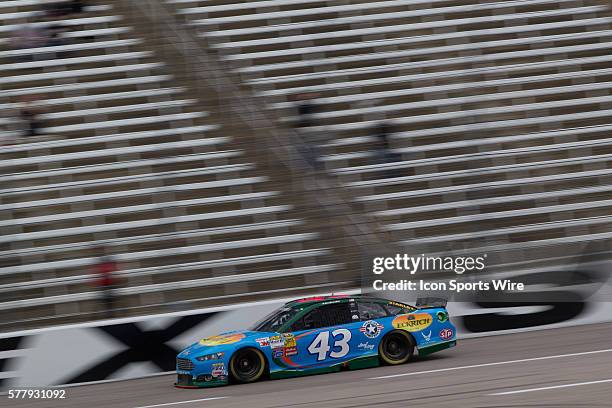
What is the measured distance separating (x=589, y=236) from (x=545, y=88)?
4.69 metres

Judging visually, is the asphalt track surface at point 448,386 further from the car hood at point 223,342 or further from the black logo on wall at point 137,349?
the car hood at point 223,342

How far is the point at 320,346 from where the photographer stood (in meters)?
12.7

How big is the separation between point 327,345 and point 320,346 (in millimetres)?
100

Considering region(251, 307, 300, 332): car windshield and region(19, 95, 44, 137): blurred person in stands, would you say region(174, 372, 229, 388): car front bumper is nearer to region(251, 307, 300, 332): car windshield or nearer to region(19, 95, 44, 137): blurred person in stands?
region(251, 307, 300, 332): car windshield

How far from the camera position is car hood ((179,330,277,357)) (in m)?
12.5

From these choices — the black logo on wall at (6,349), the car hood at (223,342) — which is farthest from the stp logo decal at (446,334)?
the black logo on wall at (6,349)

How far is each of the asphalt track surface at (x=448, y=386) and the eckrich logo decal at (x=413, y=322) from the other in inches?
19.7

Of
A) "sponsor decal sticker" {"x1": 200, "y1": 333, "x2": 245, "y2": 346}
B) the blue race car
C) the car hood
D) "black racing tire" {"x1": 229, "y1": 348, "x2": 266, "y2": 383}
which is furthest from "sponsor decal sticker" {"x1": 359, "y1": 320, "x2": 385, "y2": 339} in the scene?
"sponsor decal sticker" {"x1": 200, "y1": 333, "x2": 245, "y2": 346}

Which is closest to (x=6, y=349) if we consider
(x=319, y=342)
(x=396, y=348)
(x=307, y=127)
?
(x=319, y=342)

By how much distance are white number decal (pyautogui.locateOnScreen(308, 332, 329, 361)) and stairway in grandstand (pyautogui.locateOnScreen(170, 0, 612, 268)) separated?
11.6 feet

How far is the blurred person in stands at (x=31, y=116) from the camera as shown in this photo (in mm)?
18266

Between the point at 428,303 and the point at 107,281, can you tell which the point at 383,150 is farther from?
the point at 107,281

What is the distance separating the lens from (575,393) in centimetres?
959

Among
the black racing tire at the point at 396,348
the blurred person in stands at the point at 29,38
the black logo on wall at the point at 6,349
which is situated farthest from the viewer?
the blurred person in stands at the point at 29,38
